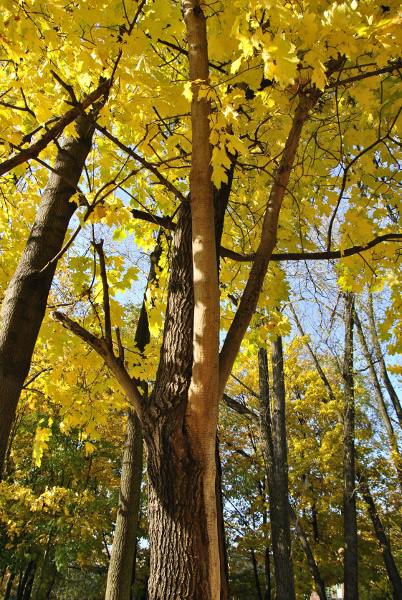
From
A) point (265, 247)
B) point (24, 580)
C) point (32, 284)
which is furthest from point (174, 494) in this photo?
point (24, 580)

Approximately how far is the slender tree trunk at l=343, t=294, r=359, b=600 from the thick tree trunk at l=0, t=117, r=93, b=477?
7.13 metres

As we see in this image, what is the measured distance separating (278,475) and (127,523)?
4952 mm

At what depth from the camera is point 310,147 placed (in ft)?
13.0

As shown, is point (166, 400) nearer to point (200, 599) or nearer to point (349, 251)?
point (200, 599)

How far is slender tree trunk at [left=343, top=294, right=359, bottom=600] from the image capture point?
33.0 ft

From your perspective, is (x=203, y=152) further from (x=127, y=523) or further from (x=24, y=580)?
(x=24, y=580)

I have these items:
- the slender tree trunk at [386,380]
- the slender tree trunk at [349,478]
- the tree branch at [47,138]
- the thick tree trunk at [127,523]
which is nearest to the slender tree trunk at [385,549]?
the slender tree trunk at [349,478]

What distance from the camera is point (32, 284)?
3457mm

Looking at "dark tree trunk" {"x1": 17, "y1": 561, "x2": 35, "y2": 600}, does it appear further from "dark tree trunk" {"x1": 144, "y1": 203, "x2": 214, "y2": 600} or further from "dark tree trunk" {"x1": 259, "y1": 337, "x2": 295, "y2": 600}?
"dark tree trunk" {"x1": 144, "y1": 203, "x2": 214, "y2": 600}

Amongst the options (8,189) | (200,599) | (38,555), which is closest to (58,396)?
A: (8,189)

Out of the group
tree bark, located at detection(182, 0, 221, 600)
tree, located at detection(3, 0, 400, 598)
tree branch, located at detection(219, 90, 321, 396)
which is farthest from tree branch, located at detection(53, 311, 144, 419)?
tree branch, located at detection(219, 90, 321, 396)

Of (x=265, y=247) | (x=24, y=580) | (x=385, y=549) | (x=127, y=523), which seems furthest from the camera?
(x=24, y=580)

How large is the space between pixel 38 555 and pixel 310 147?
15.9 meters

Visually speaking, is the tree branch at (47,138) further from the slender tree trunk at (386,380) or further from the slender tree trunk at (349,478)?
the slender tree trunk at (386,380)
